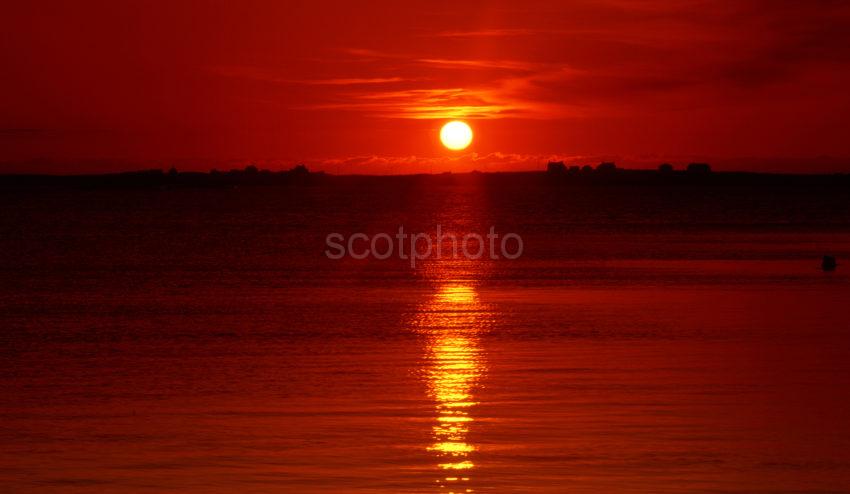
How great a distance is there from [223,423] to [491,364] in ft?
21.0

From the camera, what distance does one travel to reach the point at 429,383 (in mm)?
18797

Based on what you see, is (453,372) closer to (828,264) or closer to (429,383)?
(429,383)

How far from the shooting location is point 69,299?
35562 mm

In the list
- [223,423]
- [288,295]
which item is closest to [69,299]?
[288,295]

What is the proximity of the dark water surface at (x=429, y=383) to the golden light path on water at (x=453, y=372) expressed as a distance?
0.21 feet

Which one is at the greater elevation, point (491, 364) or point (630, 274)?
point (630, 274)

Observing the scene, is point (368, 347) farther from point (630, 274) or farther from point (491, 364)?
point (630, 274)

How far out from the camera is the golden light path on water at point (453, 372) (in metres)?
13.4

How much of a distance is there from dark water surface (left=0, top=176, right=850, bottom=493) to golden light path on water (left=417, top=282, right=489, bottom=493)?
2.5 inches

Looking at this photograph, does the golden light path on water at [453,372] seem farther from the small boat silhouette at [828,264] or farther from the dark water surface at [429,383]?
the small boat silhouette at [828,264]

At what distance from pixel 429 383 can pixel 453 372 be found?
1.35 m

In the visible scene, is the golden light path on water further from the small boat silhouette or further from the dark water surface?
the small boat silhouette

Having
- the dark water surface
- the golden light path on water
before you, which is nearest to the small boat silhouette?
the dark water surface

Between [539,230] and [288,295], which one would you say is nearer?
[288,295]
